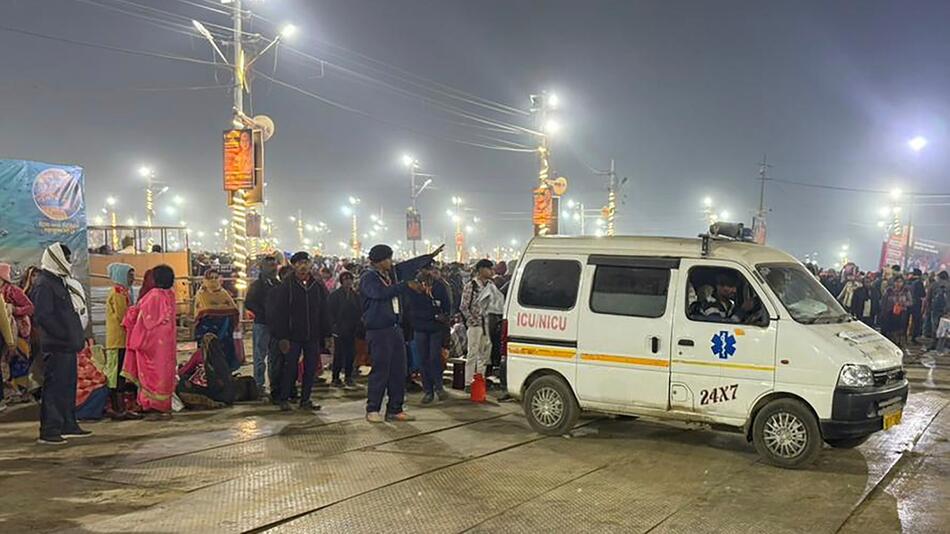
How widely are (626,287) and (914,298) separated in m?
13.1

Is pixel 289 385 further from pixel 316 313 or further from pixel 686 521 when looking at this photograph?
pixel 686 521

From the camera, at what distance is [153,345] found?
9.06 meters

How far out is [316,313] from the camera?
9.98 metres

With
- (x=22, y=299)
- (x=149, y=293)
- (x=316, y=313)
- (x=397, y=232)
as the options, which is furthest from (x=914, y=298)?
(x=397, y=232)

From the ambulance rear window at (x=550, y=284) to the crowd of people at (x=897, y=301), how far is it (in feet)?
36.3

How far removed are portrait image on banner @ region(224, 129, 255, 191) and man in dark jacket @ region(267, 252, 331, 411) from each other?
8.42 meters

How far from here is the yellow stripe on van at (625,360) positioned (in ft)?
24.7

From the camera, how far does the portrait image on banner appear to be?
17578 mm

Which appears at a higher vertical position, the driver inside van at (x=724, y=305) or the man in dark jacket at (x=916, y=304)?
the driver inside van at (x=724, y=305)

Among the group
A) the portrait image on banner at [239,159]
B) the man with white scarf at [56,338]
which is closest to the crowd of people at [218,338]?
the man with white scarf at [56,338]

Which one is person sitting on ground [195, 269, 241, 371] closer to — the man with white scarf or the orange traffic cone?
the man with white scarf

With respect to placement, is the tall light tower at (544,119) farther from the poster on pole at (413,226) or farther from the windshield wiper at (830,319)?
the windshield wiper at (830,319)

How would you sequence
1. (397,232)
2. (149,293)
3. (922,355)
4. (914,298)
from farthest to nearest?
(397,232) → (914,298) → (922,355) → (149,293)

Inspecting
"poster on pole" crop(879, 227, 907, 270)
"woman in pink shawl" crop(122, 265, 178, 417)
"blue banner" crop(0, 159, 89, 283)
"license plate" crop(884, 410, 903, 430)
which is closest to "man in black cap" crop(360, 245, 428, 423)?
"woman in pink shawl" crop(122, 265, 178, 417)
